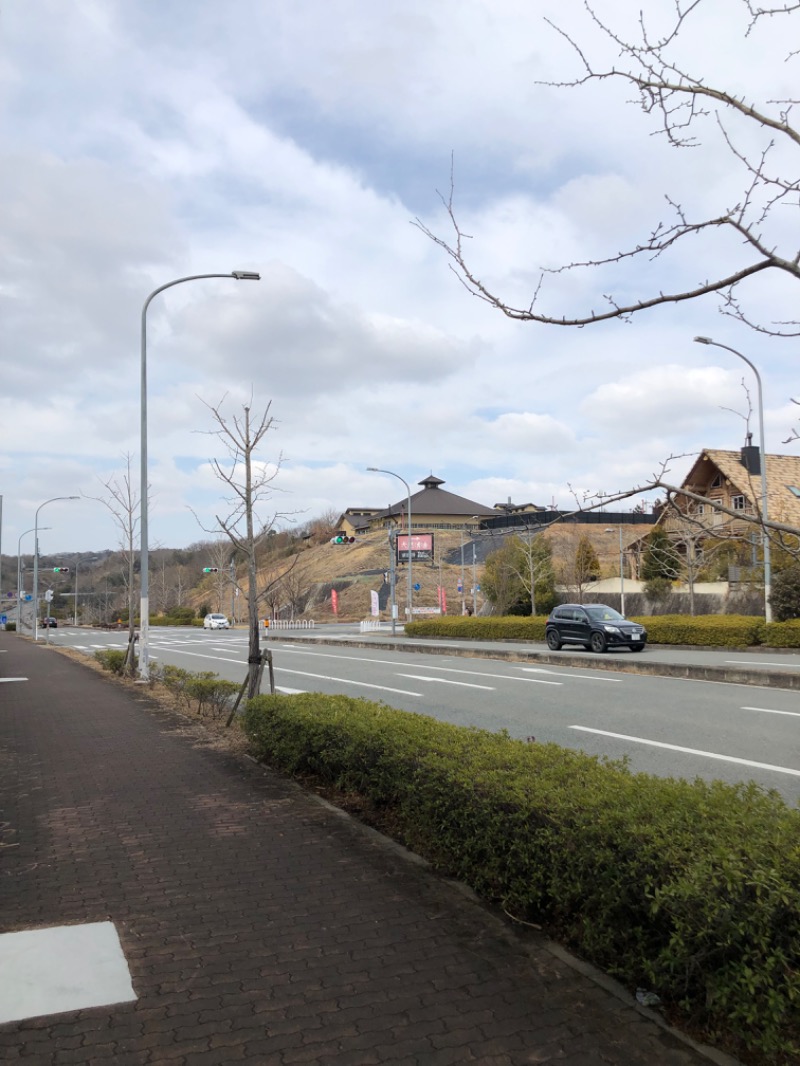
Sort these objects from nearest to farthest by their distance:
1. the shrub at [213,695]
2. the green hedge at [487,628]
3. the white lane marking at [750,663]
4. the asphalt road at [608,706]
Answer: the asphalt road at [608,706] → the shrub at [213,695] → the white lane marking at [750,663] → the green hedge at [487,628]

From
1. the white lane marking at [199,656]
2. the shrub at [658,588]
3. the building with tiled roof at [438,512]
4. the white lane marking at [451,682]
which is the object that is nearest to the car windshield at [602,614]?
the white lane marking at [451,682]

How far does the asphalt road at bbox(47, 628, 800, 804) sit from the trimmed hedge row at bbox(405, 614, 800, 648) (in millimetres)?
2405

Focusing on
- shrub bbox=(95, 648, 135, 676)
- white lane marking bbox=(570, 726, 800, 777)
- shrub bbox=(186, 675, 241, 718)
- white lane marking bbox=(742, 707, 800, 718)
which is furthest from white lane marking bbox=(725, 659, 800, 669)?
shrub bbox=(95, 648, 135, 676)

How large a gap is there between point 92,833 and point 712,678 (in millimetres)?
14233

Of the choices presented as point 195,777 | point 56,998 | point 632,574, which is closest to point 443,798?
point 56,998

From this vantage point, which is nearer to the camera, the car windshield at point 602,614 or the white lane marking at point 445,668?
the white lane marking at point 445,668

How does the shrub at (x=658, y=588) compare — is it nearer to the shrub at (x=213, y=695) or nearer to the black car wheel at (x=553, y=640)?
the black car wheel at (x=553, y=640)

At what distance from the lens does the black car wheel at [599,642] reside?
2480 centimetres

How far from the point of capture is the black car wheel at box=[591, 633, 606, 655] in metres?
24.8

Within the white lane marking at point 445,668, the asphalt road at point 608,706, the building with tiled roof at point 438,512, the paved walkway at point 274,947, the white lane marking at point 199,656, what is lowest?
the white lane marking at point 199,656

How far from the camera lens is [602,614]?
2561 cm

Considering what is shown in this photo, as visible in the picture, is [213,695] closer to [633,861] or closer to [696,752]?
[696,752]

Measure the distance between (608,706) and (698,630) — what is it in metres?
15.2

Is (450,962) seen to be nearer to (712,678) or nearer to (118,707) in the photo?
(118,707)
